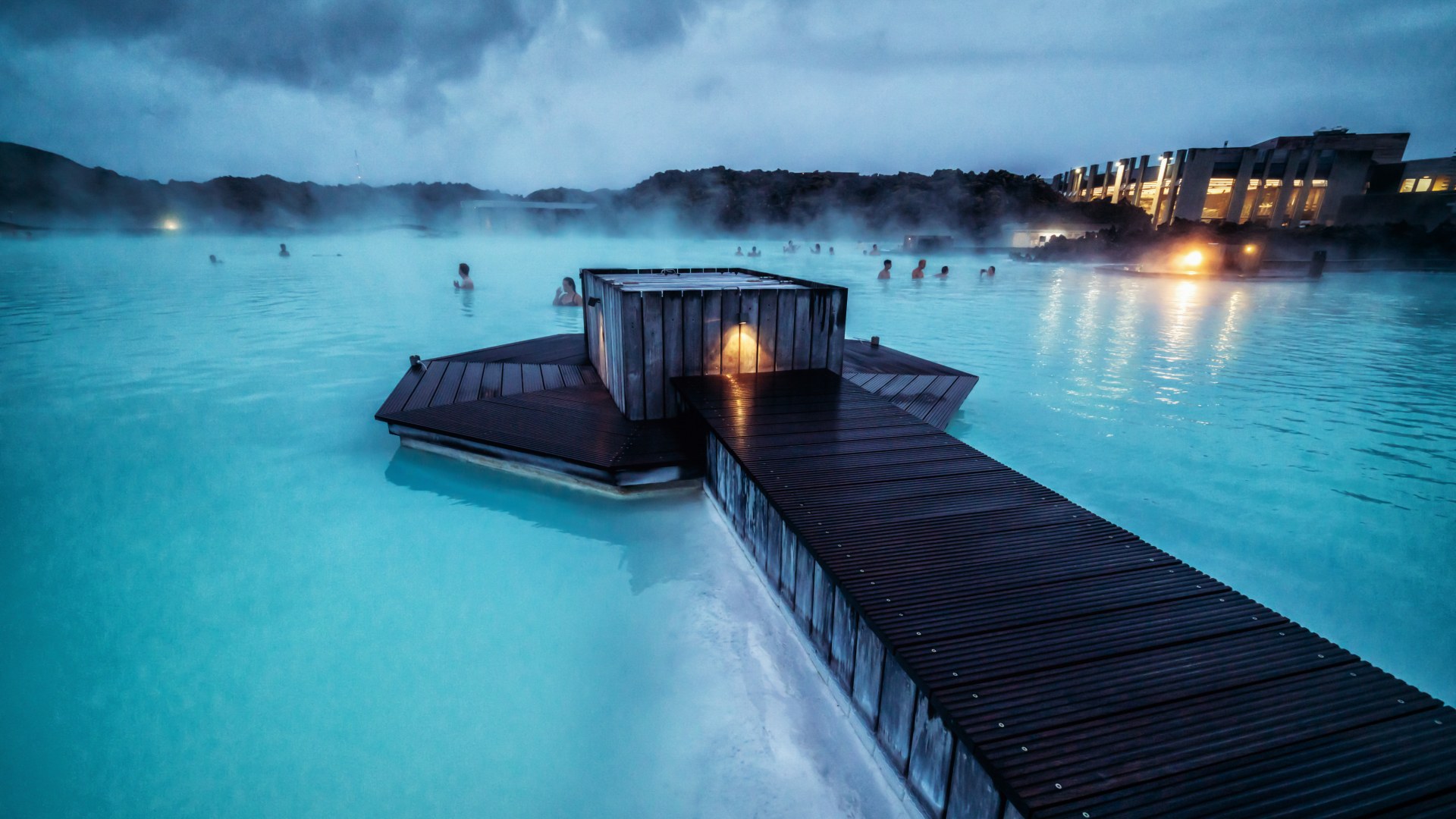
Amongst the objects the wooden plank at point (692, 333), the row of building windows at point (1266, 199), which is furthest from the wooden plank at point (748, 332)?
the row of building windows at point (1266, 199)

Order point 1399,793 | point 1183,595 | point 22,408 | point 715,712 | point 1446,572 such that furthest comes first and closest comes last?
point 22,408 < point 1446,572 < point 715,712 < point 1183,595 < point 1399,793

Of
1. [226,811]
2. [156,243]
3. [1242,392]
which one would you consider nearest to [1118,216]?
[1242,392]

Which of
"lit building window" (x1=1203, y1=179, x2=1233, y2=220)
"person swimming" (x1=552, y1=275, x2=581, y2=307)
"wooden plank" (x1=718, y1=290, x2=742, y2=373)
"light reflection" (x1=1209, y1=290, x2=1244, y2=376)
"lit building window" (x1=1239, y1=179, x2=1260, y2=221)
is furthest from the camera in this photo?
"lit building window" (x1=1203, y1=179, x2=1233, y2=220)

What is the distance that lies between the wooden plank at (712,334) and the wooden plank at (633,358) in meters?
0.66

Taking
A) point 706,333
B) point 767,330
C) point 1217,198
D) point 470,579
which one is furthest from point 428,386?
point 1217,198

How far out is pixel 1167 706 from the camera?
6.46 feet

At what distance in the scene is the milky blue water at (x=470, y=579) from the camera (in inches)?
120

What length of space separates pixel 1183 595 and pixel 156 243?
60.4 metres

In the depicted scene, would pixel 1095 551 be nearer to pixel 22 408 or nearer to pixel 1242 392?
pixel 1242 392

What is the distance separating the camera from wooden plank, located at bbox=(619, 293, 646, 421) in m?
5.67

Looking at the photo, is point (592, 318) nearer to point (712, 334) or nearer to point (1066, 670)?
point (712, 334)

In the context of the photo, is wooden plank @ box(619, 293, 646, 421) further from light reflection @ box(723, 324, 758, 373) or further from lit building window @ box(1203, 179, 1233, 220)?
lit building window @ box(1203, 179, 1233, 220)

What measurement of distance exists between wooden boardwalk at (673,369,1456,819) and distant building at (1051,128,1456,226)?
54.0 meters

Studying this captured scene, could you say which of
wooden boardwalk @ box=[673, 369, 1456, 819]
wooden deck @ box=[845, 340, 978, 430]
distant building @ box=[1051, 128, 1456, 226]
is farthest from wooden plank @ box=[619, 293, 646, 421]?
distant building @ box=[1051, 128, 1456, 226]
